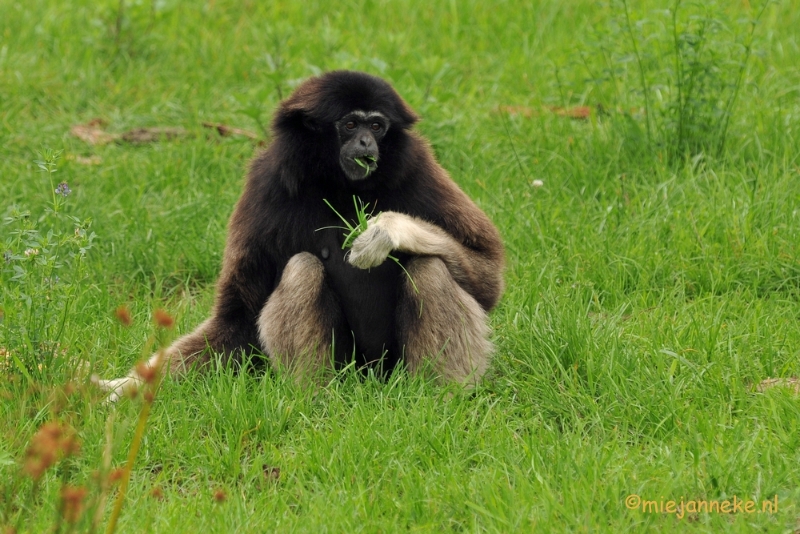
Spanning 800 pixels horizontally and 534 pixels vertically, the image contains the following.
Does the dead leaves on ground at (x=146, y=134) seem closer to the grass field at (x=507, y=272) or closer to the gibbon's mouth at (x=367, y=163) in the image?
the grass field at (x=507, y=272)

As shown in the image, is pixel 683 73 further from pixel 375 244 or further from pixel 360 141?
pixel 375 244

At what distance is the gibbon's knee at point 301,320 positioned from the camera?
518 centimetres

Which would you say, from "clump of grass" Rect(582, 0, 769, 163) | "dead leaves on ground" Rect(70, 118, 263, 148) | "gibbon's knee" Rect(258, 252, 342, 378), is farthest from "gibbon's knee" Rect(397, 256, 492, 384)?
"dead leaves on ground" Rect(70, 118, 263, 148)

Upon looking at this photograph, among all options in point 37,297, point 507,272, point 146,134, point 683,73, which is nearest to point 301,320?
point 37,297

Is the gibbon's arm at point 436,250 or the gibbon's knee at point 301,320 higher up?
the gibbon's arm at point 436,250

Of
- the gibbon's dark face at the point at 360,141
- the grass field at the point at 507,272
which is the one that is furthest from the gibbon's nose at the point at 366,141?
the grass field at the point at 507,272

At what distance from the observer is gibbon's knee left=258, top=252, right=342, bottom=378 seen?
5.18m

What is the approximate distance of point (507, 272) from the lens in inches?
251

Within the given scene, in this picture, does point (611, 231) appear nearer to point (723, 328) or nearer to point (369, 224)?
point (723, 328)

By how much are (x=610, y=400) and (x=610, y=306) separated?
130 cm

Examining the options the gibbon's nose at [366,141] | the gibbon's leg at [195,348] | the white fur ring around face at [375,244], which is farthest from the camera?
the gibbon's leg at [195,348]

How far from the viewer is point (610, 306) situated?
605cm

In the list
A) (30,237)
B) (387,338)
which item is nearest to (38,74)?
(30,237)

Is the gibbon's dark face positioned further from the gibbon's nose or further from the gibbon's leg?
the gibbon's leg
